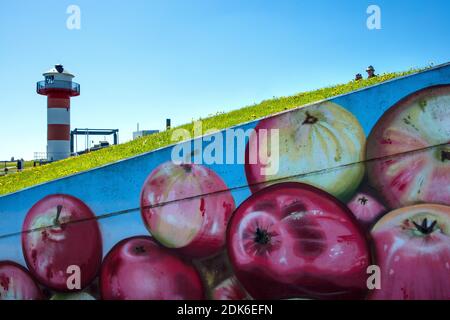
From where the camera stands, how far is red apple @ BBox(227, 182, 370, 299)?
5.35m

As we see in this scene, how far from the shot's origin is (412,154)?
5.42 metres

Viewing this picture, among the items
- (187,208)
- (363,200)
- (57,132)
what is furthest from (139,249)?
(57,132)

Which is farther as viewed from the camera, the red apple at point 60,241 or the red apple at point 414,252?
the red apple at point 60,241

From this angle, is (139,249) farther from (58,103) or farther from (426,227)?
(58,103)

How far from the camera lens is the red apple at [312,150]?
5473 millimetres

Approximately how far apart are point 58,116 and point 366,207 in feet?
82.7

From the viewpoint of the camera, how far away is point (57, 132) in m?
26.6

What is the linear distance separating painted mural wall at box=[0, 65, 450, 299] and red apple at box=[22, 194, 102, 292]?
0.13ft

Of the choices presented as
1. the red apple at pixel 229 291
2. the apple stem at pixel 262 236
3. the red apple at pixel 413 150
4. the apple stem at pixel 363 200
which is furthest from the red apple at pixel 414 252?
the red apple at pixel 229 291

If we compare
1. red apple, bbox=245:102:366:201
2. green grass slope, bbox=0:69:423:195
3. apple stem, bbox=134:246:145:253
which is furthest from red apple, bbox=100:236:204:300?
green grass slope, bbox=0:69:423:195

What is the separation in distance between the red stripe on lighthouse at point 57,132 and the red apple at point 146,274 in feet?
73.4

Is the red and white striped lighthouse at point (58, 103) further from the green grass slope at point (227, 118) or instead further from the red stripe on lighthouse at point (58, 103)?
the green grass slope at point (227, 118)

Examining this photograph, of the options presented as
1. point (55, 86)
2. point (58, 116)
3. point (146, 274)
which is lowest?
point (146, 274)
